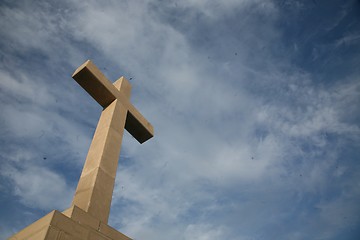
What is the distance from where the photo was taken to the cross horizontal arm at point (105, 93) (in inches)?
185

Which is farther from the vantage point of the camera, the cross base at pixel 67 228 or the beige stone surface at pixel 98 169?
the beige stone surface at pixel 98 169

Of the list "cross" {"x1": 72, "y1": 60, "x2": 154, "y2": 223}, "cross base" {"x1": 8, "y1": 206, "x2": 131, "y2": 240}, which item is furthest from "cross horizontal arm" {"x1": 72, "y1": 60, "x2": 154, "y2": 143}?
"cross base" {"x1": 8, "y1": 206, "x2": 131, "y2": 240}

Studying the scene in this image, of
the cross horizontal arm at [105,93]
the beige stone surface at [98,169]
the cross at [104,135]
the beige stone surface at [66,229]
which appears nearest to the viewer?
the beige stone surface at [66,229]

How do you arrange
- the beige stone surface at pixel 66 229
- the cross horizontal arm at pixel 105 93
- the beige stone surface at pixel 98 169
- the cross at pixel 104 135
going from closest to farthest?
the beige stone surface at pixel 66 229
the beige stone surface at pixel 98 169
the cross at pixel 104 135
the cross horizontal arm at pixel 105 93

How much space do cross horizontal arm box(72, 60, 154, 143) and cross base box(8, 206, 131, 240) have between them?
8.35 feet

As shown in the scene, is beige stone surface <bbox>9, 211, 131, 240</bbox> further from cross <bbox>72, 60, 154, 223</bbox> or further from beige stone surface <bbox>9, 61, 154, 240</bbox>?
cross <bbox>72, 60, 154, 223</bbox>

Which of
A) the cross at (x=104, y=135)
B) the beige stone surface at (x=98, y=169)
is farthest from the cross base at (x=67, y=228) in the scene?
the cross at (x=104, y=135)

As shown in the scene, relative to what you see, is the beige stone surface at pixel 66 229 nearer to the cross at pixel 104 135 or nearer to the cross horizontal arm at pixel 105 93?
the cross at pixel 104 135

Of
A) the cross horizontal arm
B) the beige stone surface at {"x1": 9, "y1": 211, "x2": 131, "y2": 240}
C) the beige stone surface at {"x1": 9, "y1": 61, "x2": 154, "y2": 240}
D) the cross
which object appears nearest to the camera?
the beige stone surface at {"x1": 9, "y1": 211, "x2": 131, "y2": 240}

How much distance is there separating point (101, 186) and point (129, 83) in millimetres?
2894

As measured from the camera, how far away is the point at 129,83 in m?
5.92

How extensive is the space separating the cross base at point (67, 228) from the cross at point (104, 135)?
10.2 inches

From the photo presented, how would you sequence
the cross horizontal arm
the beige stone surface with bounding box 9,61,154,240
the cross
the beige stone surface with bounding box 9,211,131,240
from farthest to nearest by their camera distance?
1. the cross horizontal arm
2. the cross
3. the beige stone surface with bounding box 9,61,154,240
4. the beige stone surface with bounding box 9,211,131,240

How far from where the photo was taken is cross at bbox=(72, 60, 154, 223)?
3.47 meters
